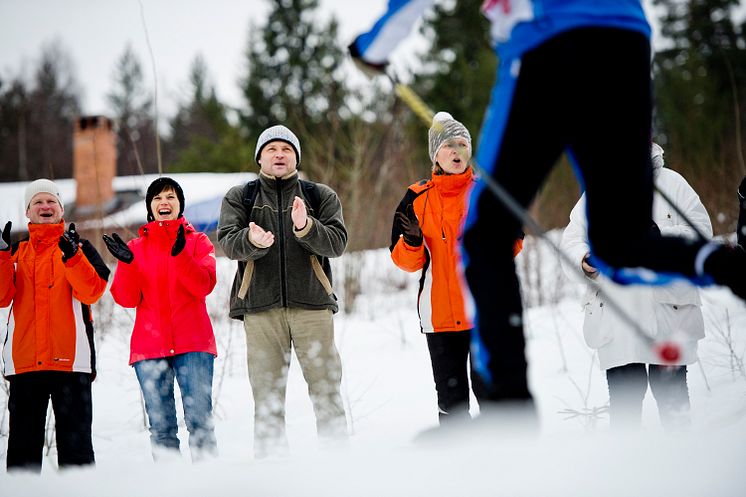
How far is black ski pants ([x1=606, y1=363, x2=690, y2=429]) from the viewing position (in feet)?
10.1

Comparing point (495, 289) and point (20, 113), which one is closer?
point (495, 289)

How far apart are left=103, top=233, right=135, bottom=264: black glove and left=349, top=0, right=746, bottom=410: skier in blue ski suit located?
2.02 meters

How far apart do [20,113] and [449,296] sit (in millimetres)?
32674

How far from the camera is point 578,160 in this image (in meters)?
1.90

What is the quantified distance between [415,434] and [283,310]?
1.04 meters

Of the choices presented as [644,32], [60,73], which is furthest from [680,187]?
[60,73]

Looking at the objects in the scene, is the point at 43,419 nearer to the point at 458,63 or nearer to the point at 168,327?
the point at 168,327

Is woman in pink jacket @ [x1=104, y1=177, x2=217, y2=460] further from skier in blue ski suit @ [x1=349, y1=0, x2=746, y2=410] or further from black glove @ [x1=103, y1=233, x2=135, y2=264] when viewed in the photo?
skier in blue ski suit @ [x1=349, y1=0, x2=746, y2=410]

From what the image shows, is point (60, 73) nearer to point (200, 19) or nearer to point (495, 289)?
point (200, 19)

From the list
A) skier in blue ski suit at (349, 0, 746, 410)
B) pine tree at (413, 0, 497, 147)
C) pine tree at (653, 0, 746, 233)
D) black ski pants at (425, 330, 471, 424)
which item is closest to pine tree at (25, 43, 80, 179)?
pine tree at (413, 0, 497, 147)

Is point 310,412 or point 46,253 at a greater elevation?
point 46,253

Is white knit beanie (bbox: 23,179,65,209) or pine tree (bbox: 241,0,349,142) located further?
pine tree (bbox: 241,0,349,142)

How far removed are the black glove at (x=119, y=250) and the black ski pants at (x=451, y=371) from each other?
157cm

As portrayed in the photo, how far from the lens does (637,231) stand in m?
1.85
